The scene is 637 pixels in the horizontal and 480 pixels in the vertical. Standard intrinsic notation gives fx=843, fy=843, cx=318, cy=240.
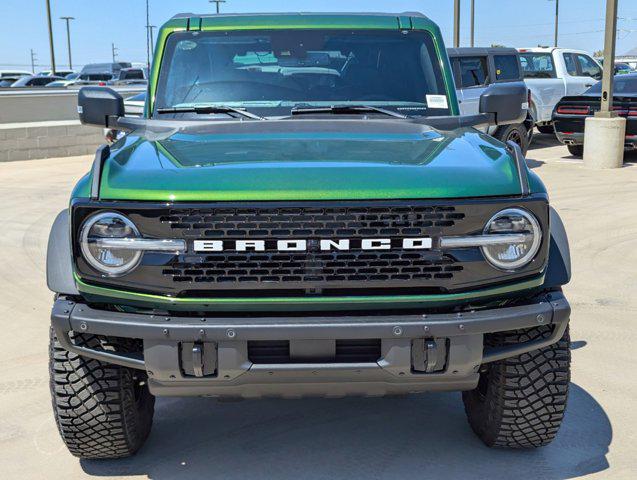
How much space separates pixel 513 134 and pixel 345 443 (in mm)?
10191

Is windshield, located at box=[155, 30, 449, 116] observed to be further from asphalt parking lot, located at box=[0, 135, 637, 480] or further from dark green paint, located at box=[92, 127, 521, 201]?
asphalt parking lot, located at box=[0, 135, 637, 480]

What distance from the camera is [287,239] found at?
2.87 meters

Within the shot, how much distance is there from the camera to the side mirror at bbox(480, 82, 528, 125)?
4305 millimetres

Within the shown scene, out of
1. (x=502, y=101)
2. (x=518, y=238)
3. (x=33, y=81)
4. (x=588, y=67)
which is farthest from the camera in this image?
(x=33, y=81)

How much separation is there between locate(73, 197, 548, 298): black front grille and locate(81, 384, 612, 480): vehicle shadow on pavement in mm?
964

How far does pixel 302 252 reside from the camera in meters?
2.89

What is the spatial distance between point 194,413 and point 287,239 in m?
1.58

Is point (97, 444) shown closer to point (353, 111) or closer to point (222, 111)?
point (222, 111)

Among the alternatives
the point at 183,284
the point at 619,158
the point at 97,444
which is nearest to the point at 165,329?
the point at 183,284

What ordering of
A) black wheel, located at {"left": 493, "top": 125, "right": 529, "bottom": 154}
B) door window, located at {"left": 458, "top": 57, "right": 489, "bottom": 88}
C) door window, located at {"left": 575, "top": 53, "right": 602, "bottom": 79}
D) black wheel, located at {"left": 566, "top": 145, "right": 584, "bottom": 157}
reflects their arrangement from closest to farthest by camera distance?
black wheel, located at {"left": 493, "top": 125, "right": 529, "bottom": 154}
door window, located at {"left": 458, "top": 57, "right": 489, "bottom": 88}
black wheel, located at {"left": 566, "top": 145, "right": 584, "bottom": 157}
door window, located at {"left": 575, "top": 53, "right": 602, "bottom": 79}

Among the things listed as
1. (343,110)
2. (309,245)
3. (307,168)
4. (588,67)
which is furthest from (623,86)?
(309,245)

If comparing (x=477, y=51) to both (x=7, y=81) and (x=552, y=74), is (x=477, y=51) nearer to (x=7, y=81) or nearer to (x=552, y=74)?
(x=552, y=74)

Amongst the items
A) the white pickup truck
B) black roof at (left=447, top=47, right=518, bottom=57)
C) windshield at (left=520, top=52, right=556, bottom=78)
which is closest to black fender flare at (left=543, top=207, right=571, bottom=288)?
black roof at (left=447, top=47, right=518, bottom=57)

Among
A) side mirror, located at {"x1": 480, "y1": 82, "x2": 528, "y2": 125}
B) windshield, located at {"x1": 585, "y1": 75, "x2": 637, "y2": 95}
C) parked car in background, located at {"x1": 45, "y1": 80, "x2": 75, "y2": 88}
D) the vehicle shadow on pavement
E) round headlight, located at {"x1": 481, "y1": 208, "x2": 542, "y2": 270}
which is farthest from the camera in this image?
parked car in background, located at {"x1": 45, "y1": 80, "x2": 75, "y2": 88}
